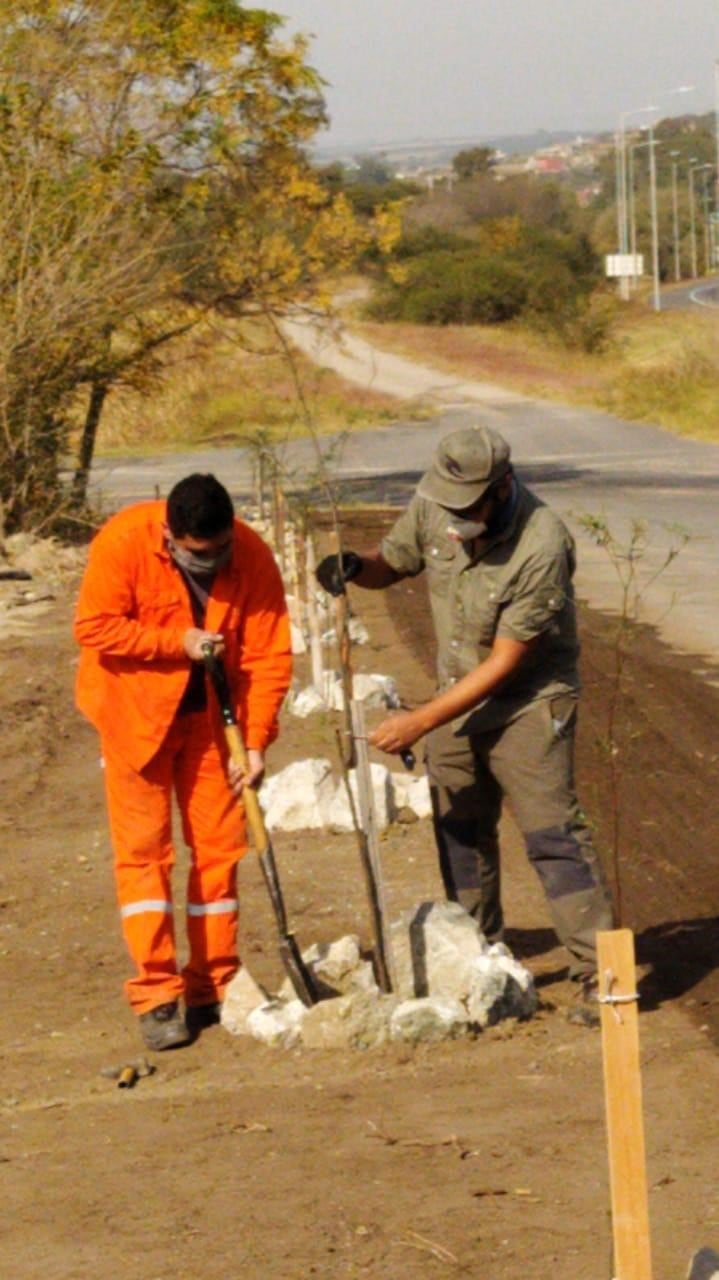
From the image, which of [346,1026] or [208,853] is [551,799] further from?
[208,853]

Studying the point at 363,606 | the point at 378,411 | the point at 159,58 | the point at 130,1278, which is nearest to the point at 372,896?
the point at 130,1278

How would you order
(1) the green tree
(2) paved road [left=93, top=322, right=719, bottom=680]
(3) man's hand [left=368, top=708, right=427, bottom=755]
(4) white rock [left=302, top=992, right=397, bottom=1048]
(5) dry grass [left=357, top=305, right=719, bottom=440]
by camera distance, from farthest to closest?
1. (1) the green tree
2. (5) dry grass [left=357, top=305, right=719, bottom=440]
3. (2) paved road [left=93, top=322, right=719, bottom=680]
4. (4) white rock [left=302, top=992, right=397, bottom=1048]
5. (3) man's hand [left=368, top=708, right=427, bottom=755]

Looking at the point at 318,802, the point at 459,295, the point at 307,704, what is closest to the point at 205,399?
the point at 307,704

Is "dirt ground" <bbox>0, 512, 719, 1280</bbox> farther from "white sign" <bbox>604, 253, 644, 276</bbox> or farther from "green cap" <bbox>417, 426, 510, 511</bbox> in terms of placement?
"white sign" <bbox>604, 253, 644, 276</bbox>

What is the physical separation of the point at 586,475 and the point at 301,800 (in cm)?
2074

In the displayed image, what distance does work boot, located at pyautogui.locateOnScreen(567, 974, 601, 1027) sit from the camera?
6.45m

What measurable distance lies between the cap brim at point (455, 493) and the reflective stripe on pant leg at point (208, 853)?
41.2 inches

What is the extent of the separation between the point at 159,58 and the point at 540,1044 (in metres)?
17.2

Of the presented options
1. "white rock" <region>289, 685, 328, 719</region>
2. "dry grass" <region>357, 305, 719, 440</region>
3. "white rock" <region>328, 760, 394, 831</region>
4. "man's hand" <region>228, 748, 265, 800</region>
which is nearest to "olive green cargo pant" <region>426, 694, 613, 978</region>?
"man's hand" <region>228, 748, 265, 800</region>

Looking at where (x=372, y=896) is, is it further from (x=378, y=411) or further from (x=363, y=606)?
A: (x=378, y=411)

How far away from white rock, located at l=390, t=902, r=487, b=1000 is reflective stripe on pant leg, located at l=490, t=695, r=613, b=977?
0.29 m

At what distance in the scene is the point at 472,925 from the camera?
21.8ft

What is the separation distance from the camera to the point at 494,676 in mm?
6234

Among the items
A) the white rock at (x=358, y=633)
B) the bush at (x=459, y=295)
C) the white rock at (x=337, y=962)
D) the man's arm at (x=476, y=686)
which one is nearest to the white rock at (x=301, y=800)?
the white rock at (x=337, y=962)
